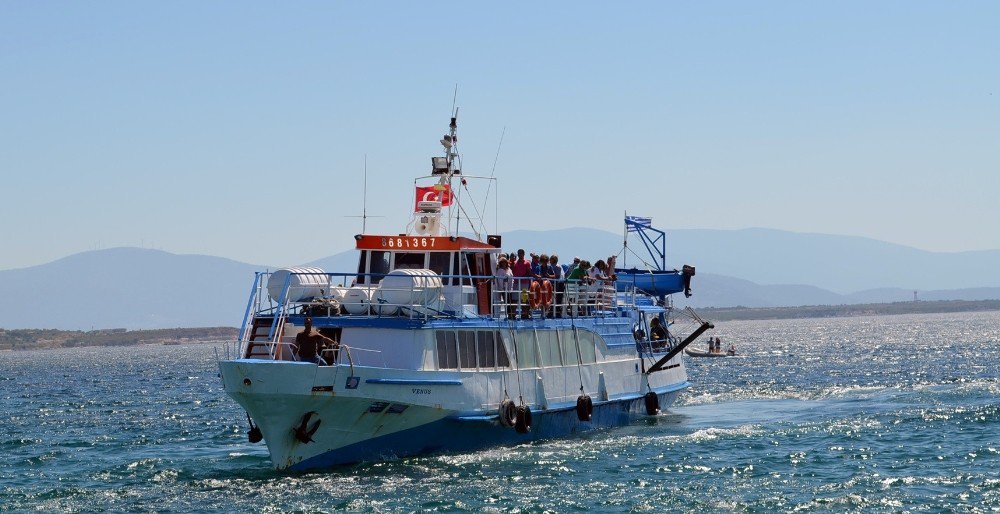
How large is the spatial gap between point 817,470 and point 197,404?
31.5m

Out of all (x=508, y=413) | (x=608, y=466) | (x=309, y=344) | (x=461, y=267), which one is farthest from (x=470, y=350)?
(x=309, y=344)

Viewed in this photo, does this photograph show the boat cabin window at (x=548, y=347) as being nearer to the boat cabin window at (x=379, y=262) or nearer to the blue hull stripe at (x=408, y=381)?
the boat cabin window at (x=379, y=262)

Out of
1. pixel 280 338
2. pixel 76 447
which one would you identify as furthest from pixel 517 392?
pixel 76 447

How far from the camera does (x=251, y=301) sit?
1150 inches

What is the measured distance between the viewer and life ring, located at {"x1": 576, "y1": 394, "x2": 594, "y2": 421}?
112 feet

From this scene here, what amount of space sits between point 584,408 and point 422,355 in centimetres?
681

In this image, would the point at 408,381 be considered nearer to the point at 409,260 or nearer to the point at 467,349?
the point at 467,349

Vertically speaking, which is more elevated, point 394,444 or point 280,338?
point 280,338

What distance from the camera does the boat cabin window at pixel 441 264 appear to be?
32.5 meters

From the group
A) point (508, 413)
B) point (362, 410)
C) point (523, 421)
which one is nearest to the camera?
point (362, 410)

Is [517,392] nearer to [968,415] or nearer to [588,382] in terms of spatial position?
[588,382]

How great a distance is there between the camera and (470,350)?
30375 millimetres

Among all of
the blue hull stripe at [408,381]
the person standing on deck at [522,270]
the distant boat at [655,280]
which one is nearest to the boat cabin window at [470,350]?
the blue hull stripe at [408,381]

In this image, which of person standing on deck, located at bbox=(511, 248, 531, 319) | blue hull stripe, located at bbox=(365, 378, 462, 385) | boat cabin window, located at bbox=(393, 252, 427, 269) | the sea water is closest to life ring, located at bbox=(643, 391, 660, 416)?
the sea water
